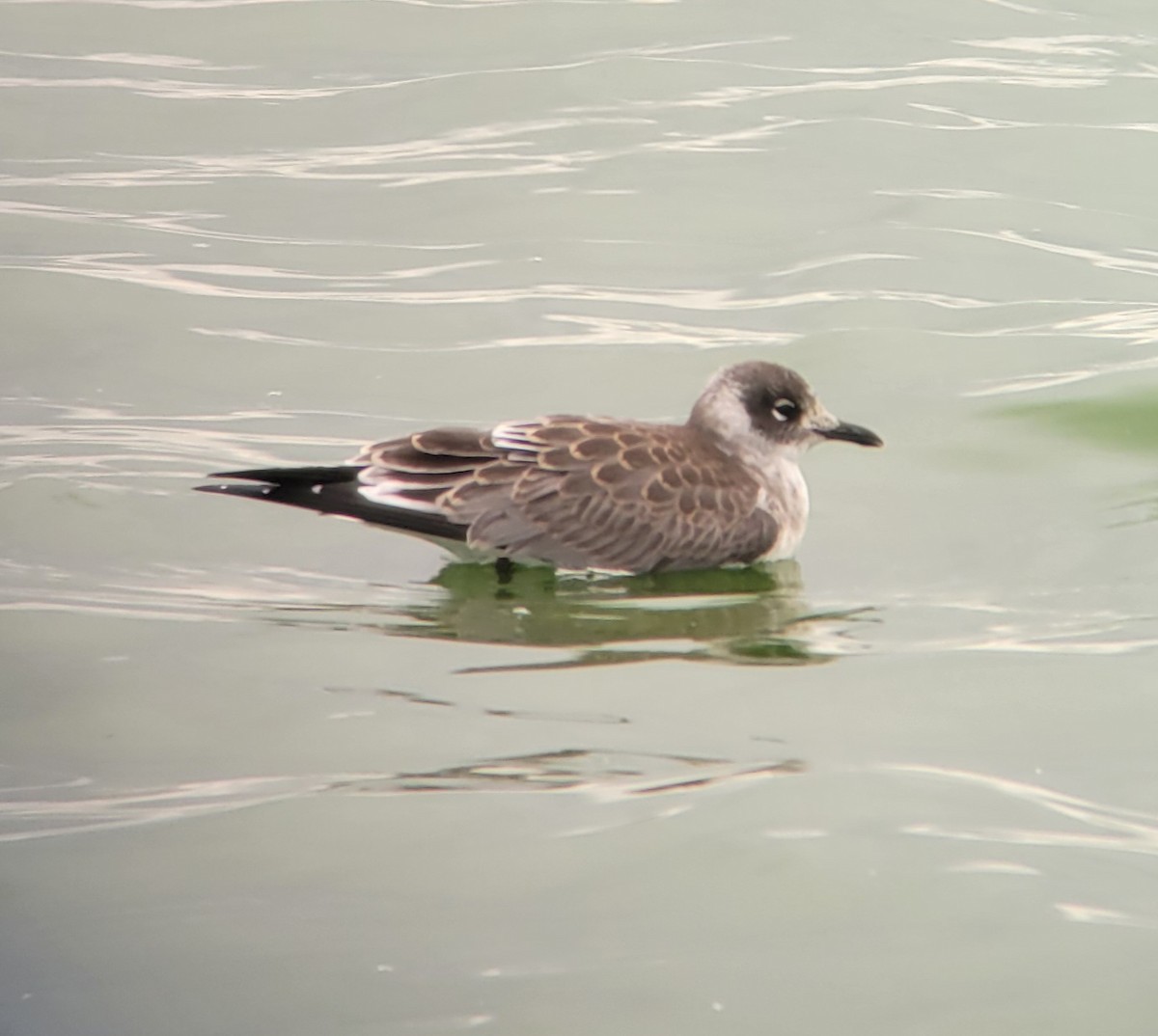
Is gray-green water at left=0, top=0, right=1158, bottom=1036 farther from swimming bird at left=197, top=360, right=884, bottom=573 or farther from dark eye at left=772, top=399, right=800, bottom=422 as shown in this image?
dark eye at left=772, top=399, right=800, bottom=422

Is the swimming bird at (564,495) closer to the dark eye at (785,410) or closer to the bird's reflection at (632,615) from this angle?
the bird's reflection at (632,615)

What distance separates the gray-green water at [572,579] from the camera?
5.43 m

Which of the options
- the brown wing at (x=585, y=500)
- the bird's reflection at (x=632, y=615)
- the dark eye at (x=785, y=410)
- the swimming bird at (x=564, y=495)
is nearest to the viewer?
the bird's reflection at (x=632, y=615)

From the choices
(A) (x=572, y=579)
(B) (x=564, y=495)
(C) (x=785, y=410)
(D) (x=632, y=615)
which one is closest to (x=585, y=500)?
(B) (x=564, y=495)

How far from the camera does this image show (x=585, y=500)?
8.49 metres

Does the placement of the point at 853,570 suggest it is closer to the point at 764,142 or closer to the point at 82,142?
the point at 764,142

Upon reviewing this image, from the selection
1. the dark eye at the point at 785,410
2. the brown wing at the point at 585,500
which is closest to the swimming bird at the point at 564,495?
the brown wing at the point at 585,500

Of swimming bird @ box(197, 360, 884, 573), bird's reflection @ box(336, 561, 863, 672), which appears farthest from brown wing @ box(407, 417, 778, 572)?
bird's reflection @ box(336, 561, 863, 672)

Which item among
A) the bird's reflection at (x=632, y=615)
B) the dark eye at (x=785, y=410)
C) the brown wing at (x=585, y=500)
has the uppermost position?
the dark eye at (x=785, y=410)

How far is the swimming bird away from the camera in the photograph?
8281 mm

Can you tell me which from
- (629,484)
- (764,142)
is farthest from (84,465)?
(764,142)

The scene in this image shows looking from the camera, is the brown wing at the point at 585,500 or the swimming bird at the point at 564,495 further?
the brown wing at the point at 585,500

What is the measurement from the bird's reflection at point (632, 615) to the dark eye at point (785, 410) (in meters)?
0.65

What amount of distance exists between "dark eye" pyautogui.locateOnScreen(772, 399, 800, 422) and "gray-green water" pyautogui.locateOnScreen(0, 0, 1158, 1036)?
0.50 meters
